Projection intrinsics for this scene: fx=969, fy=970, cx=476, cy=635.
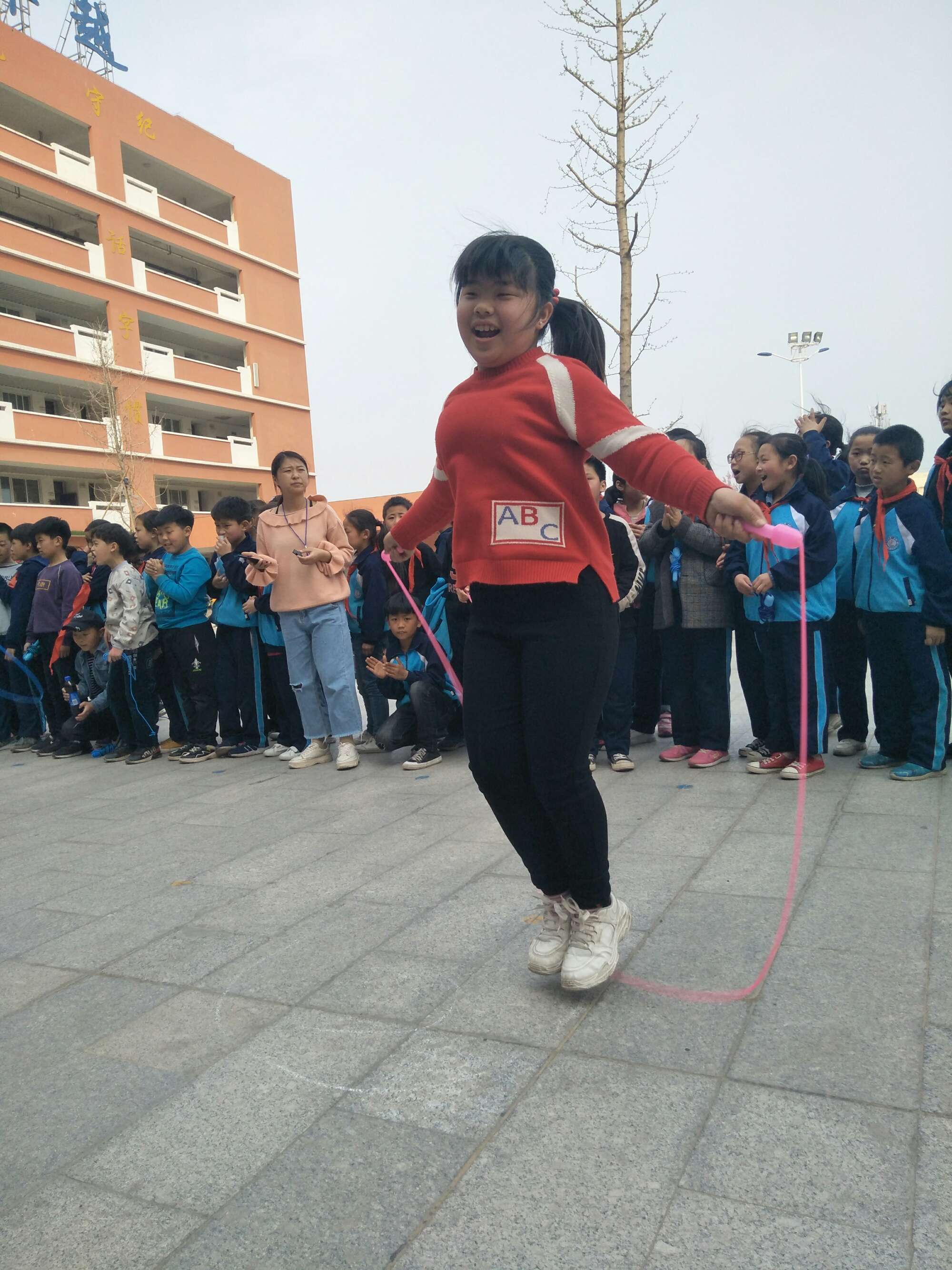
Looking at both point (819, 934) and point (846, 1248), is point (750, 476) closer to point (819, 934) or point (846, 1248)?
point (819, 934)

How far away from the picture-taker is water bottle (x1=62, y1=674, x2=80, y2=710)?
8297mm

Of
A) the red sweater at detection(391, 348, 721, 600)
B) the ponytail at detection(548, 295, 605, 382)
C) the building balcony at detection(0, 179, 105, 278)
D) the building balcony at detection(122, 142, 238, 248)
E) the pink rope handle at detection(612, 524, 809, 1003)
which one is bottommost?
the pink rope handle at detection(612, 524, 809, 1003)

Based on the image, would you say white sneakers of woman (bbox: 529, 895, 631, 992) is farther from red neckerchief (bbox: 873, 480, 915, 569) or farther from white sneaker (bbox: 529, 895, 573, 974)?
red neckerchief (bbox: 873, 480, 915, 569)

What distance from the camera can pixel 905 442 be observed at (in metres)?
4.94

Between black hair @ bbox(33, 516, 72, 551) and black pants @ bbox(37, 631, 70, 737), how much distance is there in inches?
34.6

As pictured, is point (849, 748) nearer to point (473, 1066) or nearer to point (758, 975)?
point (758, 975)

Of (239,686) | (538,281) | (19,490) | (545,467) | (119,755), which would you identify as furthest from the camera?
(19,490)

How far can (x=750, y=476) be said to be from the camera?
18.8 ft

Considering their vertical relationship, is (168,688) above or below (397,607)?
below

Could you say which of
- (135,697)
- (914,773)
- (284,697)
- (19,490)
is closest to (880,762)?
(914,773)

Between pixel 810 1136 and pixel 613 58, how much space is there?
11.9 metres

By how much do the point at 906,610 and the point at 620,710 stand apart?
1.68 meters

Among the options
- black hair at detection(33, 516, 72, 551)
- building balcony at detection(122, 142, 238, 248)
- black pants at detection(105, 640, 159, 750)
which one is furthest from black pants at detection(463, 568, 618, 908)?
building balcony at detection(122, 142, 238, 248)

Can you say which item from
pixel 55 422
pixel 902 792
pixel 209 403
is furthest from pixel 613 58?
pixel 209 403
